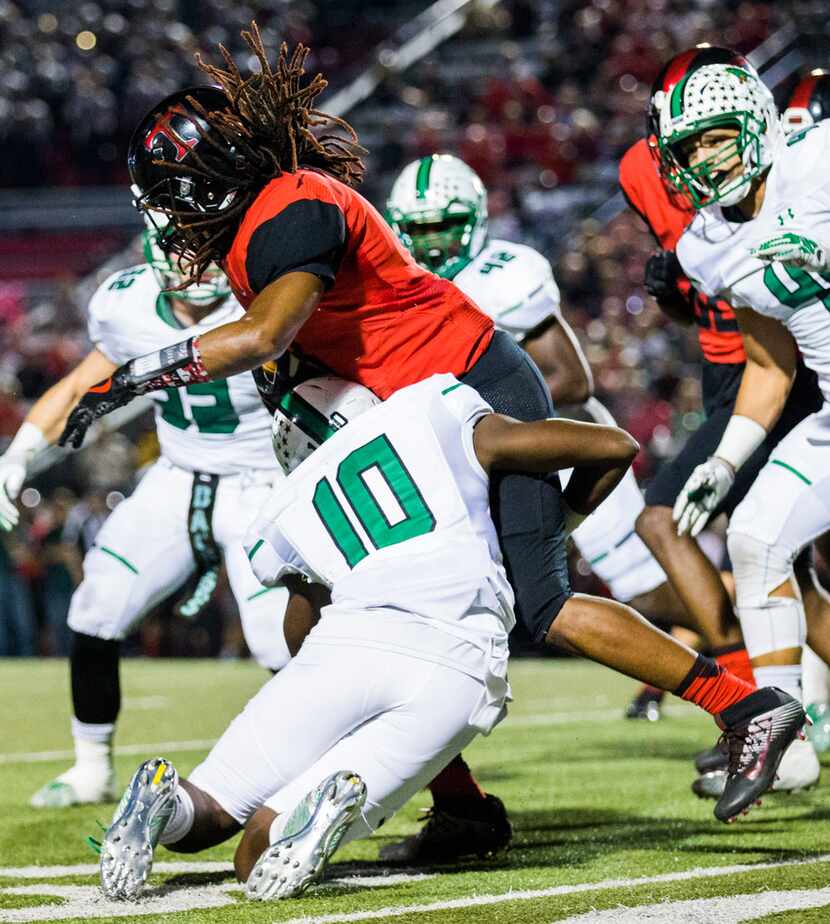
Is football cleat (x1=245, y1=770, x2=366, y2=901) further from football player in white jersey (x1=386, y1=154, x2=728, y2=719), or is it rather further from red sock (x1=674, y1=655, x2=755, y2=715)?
football player in white jersey (x1=386, y1=154, x2=728, y2=719)

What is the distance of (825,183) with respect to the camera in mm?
4129

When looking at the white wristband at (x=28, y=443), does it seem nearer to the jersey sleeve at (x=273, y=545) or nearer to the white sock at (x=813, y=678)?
the jersey sleeve at (x=273, y=545)

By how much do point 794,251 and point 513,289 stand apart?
4.46ft

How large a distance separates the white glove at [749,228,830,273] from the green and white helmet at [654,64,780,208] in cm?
19

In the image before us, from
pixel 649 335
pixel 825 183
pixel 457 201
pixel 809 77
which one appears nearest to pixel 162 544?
pixel 457 201

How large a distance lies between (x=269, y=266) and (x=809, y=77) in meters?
3.14

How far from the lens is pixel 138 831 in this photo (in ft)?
9.99

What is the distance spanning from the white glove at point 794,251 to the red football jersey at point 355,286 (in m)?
0.81

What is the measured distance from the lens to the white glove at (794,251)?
395 cm

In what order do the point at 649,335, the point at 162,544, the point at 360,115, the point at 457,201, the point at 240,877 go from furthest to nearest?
the point at 360,115, the point at 649,335, the point at 457,201, the point at 162,544, the point at 240,877

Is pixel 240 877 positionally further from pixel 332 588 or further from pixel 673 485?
pixel 673 485

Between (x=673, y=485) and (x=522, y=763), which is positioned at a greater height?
(x=673, y=485)

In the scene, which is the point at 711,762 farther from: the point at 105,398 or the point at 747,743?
the point at 105,398

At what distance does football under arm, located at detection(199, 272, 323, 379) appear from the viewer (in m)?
3.06
